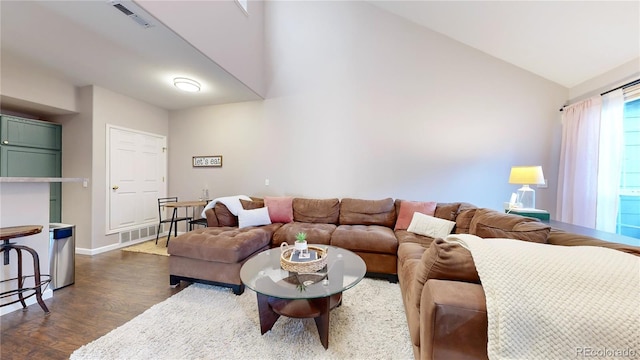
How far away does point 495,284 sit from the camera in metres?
0.89

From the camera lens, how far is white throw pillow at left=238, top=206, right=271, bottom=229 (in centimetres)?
308

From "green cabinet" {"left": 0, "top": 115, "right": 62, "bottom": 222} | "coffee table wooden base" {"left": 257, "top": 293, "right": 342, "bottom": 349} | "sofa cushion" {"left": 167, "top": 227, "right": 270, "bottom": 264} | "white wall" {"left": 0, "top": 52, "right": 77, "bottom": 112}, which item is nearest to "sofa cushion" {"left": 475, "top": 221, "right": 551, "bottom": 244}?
"coffee table wooden base" {"left": 257, "top": 293, "right": 342, "bottom": 349}

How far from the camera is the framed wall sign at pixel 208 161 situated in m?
4.38

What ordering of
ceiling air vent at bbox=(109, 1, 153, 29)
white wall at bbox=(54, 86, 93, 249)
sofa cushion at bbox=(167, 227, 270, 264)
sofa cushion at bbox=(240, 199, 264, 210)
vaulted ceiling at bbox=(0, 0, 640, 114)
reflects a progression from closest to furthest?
1. ceiling air vent at bbox=(109, 1, 153, 29)
2. vaulted ceiling at bbox=(0, 0, 640, 114)
3. sofa cushion at bbox=(167, 227, 270, 264)
4. sofa cushion at bbox=(240, 199, 264, 210)
5. white wall at bbox=(54, 86, 93, 249)

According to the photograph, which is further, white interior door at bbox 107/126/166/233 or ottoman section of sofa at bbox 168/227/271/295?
white interior door at bbox 107/126/166/233

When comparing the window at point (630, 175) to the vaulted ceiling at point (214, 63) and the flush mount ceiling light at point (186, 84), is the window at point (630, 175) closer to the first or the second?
the vaulted ceiling at point (214, 63)

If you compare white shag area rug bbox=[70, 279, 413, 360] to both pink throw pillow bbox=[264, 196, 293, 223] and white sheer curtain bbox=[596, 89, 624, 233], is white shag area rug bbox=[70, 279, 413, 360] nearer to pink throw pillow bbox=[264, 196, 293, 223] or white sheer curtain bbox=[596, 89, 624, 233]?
pink throw pillow bbox=[264, 196, 293, 223]

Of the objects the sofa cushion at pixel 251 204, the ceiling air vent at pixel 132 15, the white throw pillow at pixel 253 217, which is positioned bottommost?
the white throw pillow at pixel 253 217

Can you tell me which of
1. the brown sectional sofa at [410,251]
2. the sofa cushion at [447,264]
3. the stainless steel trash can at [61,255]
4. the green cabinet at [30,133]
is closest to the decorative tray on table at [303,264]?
the brown sectional sofa at [410,251]

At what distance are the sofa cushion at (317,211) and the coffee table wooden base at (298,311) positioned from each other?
1699mm

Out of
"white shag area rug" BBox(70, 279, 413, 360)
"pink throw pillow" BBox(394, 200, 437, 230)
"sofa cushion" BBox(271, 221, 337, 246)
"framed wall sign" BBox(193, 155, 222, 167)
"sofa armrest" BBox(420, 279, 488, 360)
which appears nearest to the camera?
"sofa armrest" BBox(420, 279, 488, 360)

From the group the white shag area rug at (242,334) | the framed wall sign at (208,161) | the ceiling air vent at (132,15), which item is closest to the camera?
the white shag area rug at (242,334)

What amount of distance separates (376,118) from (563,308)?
10.5ft

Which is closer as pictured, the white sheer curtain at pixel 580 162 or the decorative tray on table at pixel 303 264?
the decorative tray on table at pixel 303 264
